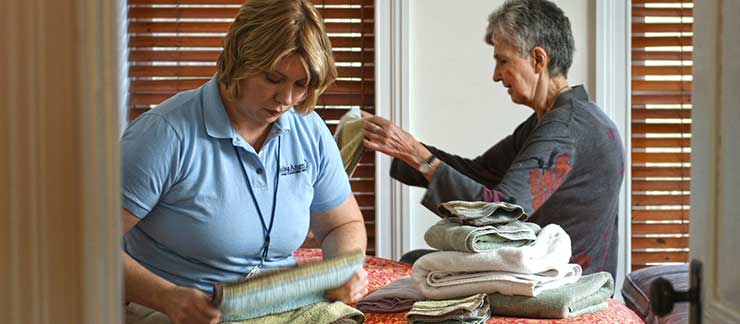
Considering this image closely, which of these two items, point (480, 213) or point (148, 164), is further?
point (480, 213)

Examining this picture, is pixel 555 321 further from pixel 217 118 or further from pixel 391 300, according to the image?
pixel 217 118

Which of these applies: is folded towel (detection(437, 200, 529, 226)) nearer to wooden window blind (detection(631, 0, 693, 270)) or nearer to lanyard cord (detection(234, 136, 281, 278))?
lanyard cord (detection(234, 136, 281, 278))

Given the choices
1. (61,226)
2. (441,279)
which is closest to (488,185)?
(441,279)

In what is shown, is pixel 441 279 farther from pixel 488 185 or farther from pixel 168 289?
pixel 488 185

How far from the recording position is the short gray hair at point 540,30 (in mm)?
2895

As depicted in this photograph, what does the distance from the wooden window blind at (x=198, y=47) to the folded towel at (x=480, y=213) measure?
1595 mm

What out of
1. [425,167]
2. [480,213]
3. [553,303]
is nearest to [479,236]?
→ [480,213]

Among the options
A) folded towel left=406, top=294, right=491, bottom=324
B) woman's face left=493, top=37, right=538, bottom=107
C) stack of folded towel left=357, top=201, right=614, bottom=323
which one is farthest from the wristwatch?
folded towel left=406, top=294, right=491, bottom=324

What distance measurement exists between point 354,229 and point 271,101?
0.40 m

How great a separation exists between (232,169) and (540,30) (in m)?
1.21

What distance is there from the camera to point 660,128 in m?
3.74

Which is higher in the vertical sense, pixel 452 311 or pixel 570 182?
pixel 570 182

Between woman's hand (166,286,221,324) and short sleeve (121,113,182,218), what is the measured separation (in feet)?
0.62

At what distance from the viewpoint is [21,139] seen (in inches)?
30.3
